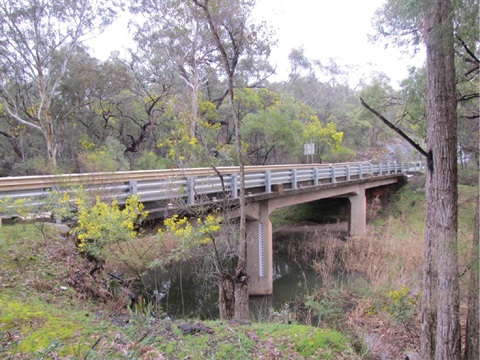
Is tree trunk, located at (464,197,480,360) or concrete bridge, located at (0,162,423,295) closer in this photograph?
tree trunk, located at (464,197,480,360)

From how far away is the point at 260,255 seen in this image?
482 inches

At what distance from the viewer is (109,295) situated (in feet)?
19.9

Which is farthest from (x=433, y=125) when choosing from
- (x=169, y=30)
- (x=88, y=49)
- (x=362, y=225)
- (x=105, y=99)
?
(x=88, y=49)

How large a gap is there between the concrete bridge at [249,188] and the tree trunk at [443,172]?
3.93 m

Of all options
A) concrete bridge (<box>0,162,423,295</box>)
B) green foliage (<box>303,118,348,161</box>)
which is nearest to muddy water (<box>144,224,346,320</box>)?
concrete bridge (<box>0,162,423,295</box>)

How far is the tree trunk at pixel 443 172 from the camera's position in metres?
4.51

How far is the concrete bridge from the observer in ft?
22.0

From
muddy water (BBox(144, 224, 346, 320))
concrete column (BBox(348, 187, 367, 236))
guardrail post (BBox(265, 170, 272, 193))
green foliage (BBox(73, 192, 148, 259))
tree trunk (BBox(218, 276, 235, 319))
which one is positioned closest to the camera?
green foliage (BBox(73, 192, 148, 259))

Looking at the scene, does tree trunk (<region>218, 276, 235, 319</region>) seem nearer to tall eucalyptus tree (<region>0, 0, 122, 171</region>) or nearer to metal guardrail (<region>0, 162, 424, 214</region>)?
metal guardrail (<region>0, 162, 424, 214</region>)

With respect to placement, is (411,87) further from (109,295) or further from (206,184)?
(109,295)

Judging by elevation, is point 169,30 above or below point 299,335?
above

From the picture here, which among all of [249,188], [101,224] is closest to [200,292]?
[249,188]

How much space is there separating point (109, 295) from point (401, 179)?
2657 cm

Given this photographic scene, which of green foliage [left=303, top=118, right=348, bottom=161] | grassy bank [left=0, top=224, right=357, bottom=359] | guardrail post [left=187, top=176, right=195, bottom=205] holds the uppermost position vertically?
green foliage [left=303, top=118, right=348, bottom=161]
